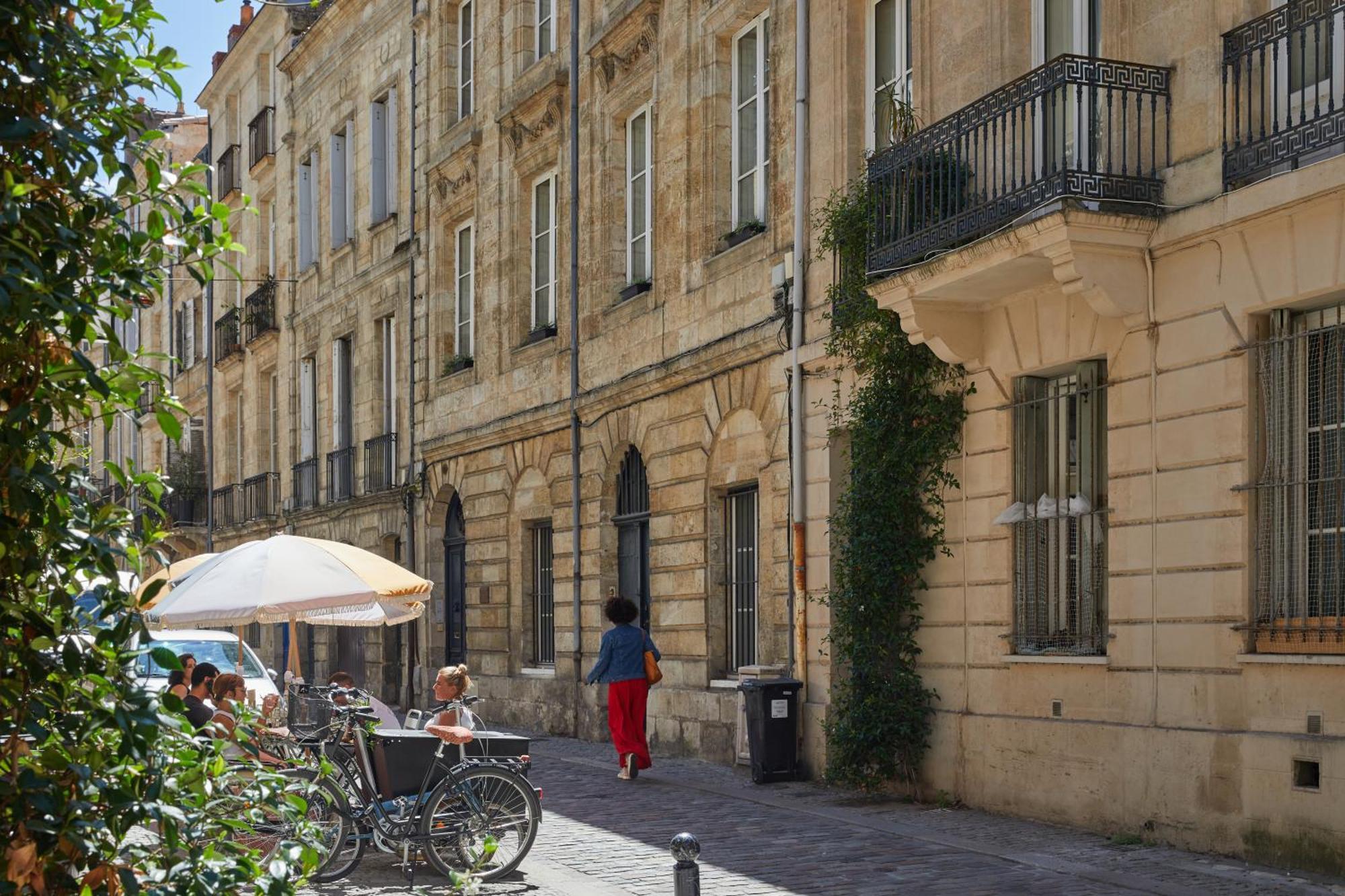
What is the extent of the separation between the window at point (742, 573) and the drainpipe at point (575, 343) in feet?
11.7

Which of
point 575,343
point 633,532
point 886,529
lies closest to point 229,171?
point 575,343

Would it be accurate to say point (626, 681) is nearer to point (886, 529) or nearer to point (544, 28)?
point (886, 529)

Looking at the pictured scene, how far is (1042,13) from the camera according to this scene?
12.8 meters

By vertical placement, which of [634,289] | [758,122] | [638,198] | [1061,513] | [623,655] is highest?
[758,122]

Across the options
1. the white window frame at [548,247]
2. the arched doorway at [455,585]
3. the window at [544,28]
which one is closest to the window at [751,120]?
the white window frame at [548,247]

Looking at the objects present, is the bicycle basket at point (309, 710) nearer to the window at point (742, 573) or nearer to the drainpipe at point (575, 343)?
the window at point (742, 573)

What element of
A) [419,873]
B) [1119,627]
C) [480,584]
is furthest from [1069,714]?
[480,584]

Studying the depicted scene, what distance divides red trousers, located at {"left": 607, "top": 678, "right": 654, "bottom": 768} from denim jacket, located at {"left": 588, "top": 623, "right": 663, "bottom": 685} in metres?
0.08

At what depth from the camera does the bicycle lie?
31.7 feet

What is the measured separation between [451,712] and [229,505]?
28.8m

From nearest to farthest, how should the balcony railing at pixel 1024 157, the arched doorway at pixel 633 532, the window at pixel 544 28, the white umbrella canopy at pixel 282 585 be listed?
the balcony railing at pixel 1024 157, the white umbrella canopy at pixel 282 585, the arched doorway at pixel 633 532, the window at pixel 544 28

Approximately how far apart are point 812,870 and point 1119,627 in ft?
9.25

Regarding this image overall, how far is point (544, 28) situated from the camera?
23078 millimetres

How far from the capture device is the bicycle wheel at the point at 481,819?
9695 millimetres
